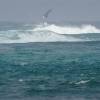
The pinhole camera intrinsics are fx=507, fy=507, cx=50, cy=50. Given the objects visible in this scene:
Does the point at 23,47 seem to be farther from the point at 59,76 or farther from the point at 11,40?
the point at 59,76

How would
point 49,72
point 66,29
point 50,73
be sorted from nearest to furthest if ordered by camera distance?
1. point 50,73
2. point 49,72
3. point 66,29

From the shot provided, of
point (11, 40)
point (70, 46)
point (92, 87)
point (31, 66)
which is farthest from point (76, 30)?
point (92, 87)

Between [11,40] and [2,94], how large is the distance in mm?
47314

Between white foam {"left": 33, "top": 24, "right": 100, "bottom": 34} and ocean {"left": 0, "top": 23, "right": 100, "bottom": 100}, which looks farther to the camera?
white foam {"left": 33, "top": 24, "right": 100, "bottom": 34}

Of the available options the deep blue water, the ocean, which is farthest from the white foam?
the deep blue water

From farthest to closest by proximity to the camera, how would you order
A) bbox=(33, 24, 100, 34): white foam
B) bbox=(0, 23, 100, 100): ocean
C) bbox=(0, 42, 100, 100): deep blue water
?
bbox=(33, 24, 100, 34): white foam, bbox=(0, 23, 100, 100): ocean, bbox=(0, 42, 100, 100): deep blue water

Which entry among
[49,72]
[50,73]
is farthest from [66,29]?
[50,73]

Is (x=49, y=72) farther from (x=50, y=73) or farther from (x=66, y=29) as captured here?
(x=66, y=29)

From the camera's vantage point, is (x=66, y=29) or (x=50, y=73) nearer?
(x=50, y=73)

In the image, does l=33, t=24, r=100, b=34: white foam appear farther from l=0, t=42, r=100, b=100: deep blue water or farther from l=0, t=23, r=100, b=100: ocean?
l=0, t=42, r=100, b=100: deep blue water

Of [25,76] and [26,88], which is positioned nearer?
[26,88]

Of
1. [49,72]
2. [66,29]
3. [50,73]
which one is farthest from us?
[66,29]

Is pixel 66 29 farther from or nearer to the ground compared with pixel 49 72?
farther from the ground

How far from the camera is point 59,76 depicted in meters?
45.3
